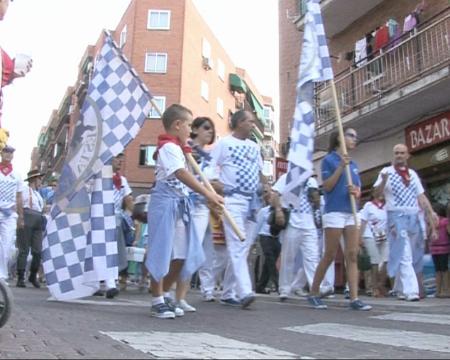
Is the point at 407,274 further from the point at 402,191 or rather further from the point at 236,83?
the point at 236,83

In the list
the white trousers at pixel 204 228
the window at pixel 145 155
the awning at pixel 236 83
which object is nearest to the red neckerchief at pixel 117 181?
the white trousers at pixel 204 228

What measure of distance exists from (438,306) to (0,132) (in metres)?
5.07

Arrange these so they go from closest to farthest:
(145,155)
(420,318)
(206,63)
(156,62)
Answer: (420,318) < (145,155) < (156,62) < (206,63)

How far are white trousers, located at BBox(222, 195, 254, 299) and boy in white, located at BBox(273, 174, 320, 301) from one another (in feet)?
4.90

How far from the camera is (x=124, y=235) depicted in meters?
9.21

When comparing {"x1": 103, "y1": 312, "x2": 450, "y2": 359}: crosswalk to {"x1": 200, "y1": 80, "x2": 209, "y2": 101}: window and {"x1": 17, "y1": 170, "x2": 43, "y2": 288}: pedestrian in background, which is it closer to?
{"x1": 17, "y1": 170, "x2": 43, "y2": 288}: pedestrian in background

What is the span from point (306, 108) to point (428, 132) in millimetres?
8427

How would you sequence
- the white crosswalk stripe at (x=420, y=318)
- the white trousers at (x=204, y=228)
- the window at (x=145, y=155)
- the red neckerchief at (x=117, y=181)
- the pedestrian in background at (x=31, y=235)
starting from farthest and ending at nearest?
1. the window at (x=145, y=155)
2. the pedestrian in background at (x=31, y=235)
3. the red neckerchief at (x=117, y=181)
4. the white trousers at (x=204, y=228)
5. the white crosswalk stripe at (x=420, y=318)

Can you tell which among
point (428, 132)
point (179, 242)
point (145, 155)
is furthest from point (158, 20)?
point (179, 242)

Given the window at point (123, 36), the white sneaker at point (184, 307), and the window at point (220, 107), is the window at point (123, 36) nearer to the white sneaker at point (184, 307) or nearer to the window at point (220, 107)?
the window at point (220, 107)

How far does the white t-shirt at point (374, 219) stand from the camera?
10482 mm

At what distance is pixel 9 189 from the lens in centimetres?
845

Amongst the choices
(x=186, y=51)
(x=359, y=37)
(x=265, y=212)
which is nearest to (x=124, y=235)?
(x=265, y=212)

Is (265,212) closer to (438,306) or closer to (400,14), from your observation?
(438,306)
